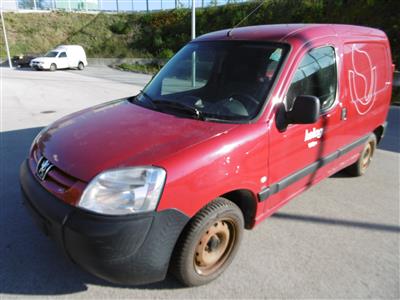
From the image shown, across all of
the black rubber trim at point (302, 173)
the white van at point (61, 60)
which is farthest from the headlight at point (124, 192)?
the white van at point (61, 60)

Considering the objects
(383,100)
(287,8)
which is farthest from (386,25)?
(383,100)

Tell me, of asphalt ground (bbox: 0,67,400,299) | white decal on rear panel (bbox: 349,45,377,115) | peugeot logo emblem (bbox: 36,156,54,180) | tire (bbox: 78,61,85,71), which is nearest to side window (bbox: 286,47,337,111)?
white decal on rear panel (bbox: 349,45,377,115)

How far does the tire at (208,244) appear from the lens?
2.29 m

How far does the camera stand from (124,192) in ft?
6.74

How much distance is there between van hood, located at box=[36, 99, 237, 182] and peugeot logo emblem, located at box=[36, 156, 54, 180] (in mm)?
40

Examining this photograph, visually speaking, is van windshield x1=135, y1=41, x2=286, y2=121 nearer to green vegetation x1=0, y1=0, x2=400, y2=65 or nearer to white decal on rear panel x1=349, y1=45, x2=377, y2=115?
white decal on rear panel x1=349, y1=45, x2=377, y2=115

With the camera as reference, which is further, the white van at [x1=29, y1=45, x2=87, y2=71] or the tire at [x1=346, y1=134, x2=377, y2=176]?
the white van at [x1=29, y1=45, x2=87, y2=71]

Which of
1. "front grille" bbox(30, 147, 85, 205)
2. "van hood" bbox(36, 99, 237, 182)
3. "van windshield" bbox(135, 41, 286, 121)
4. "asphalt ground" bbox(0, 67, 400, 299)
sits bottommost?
"asphalt ground" bbox(0, 67, 400, 299)

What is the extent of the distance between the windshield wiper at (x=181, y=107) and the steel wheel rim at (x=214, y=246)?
872mm

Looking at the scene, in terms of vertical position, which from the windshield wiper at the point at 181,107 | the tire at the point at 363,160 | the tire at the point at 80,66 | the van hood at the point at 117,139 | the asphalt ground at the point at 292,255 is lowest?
the tire at the point at 80,66

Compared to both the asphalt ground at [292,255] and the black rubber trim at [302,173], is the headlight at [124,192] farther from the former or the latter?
the black rubber trim at [302,173]

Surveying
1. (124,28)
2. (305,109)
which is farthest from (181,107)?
(124,28)

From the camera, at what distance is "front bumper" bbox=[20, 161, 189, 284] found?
1.99 m

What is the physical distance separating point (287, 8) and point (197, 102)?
25913 mm
